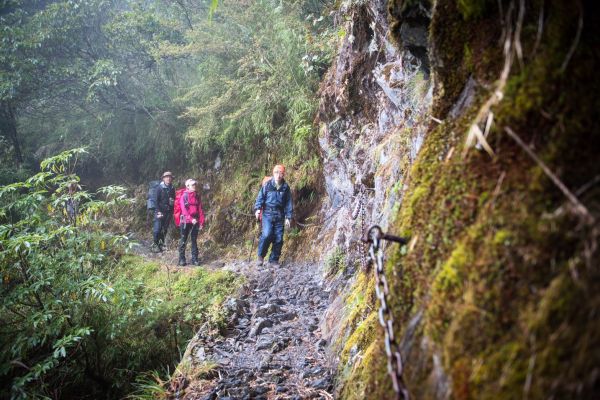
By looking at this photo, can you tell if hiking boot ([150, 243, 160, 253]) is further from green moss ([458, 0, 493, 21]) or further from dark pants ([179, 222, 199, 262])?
green moss ([458, 0, 493, 21])

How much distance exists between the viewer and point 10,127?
15438 millimetres

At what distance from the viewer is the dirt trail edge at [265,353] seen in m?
3.70

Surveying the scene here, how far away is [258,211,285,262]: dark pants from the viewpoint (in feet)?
28.4

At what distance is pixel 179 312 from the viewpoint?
21.9ft

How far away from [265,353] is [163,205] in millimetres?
8210

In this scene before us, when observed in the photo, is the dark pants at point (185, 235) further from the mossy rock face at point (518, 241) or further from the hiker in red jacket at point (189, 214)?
the mossy rock face at point (518, 241)

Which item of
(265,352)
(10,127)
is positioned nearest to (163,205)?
(265,352)

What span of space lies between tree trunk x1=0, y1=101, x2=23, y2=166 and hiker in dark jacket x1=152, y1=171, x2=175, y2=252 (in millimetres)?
8525

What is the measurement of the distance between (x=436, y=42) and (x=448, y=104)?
0.37 metres

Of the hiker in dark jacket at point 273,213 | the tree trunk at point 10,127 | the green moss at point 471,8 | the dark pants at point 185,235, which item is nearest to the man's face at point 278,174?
the hiker in dark jacket at point 273,213

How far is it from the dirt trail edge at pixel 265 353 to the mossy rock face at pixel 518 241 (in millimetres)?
2324

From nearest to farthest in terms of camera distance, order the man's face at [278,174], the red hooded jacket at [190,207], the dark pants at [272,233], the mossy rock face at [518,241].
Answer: the mossy rock face at [518,241] → the man's face at [278,174] → the dark pants at [272,233] → the red hooded jacket at [190,207]

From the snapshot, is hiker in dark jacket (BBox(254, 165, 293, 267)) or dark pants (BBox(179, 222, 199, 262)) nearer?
hiker in dark jacket (BBox(254, 165, 293, 267))

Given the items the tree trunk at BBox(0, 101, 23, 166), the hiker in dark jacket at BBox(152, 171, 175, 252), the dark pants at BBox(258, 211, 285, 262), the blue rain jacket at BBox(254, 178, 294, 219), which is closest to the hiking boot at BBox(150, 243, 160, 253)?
the hiker in dark jacket at BBox(152, 171, 175, 252)
